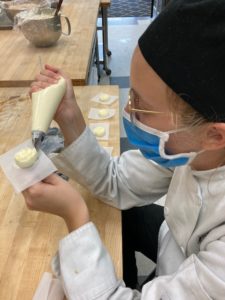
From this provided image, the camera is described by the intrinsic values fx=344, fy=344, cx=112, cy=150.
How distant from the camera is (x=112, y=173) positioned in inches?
34.4

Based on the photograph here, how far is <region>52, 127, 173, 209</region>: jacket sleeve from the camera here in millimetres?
832

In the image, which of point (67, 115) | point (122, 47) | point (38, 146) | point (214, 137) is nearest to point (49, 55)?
point (67, 115)

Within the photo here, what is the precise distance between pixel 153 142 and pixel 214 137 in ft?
0.43

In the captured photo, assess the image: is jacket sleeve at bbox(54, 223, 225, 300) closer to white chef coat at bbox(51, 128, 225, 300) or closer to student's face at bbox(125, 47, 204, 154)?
white chef coat at bbox(51, 128, 225, 300)

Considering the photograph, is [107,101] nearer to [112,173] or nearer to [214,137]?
[112,173]

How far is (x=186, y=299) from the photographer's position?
579 millimetres

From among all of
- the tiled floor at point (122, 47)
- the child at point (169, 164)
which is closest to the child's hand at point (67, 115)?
the child at point (169, 164)

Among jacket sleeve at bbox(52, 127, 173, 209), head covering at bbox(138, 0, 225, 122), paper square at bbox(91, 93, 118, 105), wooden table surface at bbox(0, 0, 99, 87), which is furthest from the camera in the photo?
wooden table surface at bbox(0, 0, 99, 87)

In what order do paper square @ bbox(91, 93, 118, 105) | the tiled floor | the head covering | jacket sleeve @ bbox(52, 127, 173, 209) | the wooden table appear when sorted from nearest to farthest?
the head covering → the wooden table → jacket sleeve @ bbox(52, 127, 173, 209) → paper square @ bbox(91, 93, 118, 105) → the tiled floor

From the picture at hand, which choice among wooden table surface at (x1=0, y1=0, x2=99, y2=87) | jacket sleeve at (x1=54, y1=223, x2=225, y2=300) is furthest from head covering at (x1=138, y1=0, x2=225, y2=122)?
wooden table surface at (x1=0, y1=0, x2=99, y2=87)

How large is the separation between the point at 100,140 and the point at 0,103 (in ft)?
1.44

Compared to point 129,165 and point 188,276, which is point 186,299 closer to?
point 188,276

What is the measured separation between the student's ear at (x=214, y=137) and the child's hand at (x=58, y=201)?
0.91 feet

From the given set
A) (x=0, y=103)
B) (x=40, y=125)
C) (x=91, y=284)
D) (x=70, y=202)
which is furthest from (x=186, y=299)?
(x=0, y=103)
